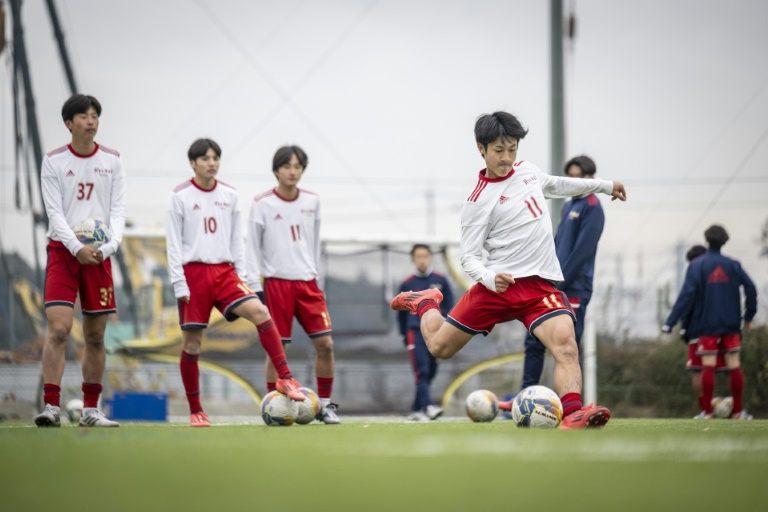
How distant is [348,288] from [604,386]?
4110mm

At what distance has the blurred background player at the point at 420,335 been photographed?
11.2 m

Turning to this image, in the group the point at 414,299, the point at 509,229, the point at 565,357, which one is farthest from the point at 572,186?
the point at 414,299

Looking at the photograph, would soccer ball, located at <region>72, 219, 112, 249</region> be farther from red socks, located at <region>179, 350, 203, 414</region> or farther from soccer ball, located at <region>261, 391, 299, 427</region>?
soccer ball, located at <region>261, 391, 299, 427</region>

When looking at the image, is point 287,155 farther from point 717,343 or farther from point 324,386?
point 717,343

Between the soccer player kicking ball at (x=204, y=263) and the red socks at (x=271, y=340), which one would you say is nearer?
the red socks at (x=271, y=340)

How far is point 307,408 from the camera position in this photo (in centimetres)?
801

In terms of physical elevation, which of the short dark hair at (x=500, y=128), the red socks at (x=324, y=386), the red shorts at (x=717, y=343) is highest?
the short dark hair at (x=500, y=128)

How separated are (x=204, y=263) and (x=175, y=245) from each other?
27 cm

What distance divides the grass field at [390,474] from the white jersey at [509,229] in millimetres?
1677

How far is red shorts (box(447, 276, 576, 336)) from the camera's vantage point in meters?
6.43

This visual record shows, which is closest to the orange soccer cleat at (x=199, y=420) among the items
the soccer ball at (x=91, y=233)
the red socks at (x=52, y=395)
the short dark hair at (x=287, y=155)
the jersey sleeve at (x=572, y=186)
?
the red socks at (x=52, y=395)

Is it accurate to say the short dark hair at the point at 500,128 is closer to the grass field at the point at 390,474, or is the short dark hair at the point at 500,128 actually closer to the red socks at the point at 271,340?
the grass field at the point at 390,474

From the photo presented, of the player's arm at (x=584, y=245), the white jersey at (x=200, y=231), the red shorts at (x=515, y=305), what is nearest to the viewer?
the red shorts at (x=515, y=305)

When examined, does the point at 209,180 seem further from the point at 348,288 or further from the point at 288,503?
the point at 348,288
